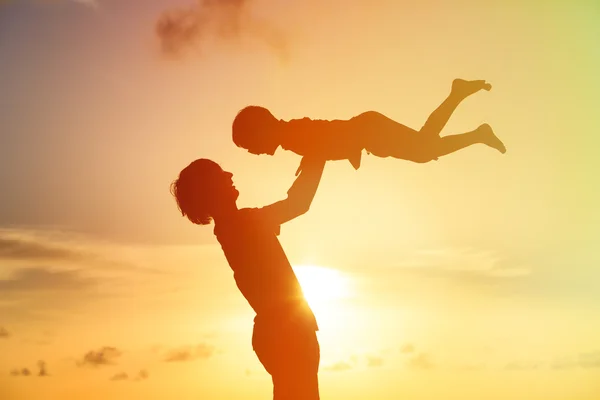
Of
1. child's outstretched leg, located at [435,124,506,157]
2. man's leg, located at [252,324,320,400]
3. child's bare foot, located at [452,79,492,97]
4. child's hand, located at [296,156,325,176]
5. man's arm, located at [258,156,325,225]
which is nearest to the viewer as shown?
man's leg, located at [252,324,320,400]

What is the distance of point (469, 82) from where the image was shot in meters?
3.76

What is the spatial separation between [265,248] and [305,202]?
31 centimetres

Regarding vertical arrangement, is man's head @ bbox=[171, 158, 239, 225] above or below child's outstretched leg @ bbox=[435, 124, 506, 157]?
below

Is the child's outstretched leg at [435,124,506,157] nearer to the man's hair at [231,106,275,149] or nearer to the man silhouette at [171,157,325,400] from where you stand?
the man silhouette at [171,157,325,400]

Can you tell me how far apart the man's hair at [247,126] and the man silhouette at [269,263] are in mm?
230

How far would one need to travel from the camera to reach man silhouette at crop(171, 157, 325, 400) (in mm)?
3021

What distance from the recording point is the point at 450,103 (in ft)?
12.2

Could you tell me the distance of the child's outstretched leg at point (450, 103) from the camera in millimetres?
3672

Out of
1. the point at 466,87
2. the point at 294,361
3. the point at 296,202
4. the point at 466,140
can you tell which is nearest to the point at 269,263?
the point at 296,202

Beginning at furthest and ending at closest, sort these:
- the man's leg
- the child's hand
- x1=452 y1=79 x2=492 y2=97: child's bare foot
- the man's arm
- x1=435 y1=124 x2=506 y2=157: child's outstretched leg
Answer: x1=452 y1=79 x2=492 y2=97: child's bare foot → x1=435 y1=124 x2=506 y2=157: child's outstretched leg → the child's hand → the man's arm → the man's leg

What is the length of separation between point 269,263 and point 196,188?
0.54m

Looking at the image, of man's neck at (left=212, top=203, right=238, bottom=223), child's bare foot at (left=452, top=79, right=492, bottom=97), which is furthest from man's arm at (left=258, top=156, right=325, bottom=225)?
child's bare foot at (left=452, top=79, right=492, bottom=97)

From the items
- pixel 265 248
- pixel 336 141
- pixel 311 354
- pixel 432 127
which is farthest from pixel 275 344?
pixel 432 127

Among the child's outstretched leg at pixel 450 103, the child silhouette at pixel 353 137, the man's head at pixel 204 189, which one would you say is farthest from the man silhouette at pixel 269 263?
the child's outstretched leg at pixel 450 103
